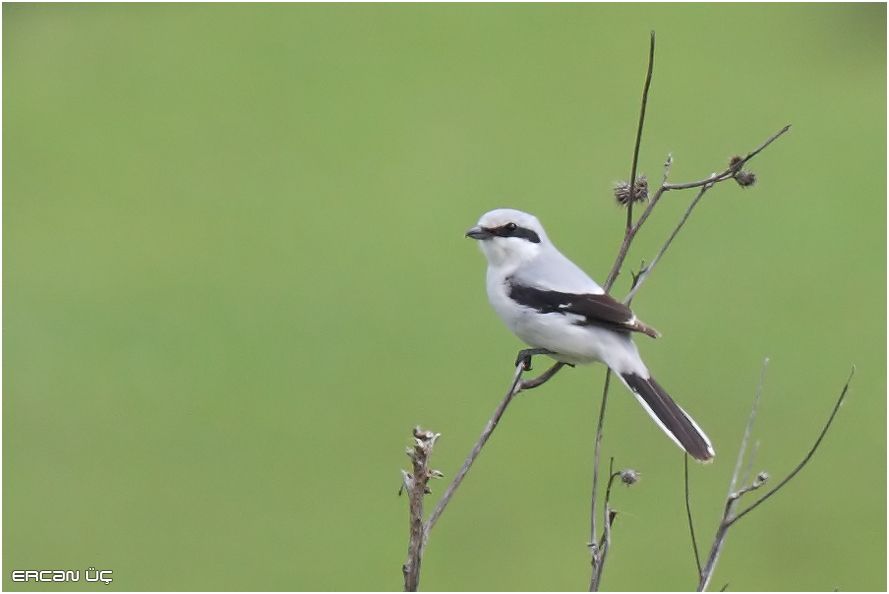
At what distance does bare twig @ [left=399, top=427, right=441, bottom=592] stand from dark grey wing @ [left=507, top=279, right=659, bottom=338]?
2.72 ft

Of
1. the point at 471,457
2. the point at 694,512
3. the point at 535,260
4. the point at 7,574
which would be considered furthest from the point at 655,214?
the point at 471,457

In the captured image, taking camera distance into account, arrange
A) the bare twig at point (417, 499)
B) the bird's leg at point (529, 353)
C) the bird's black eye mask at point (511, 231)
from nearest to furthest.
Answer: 1. the bare twig at point (417, 499)
2. the bird's leg at point (529, 353)
3. the bird's black eye mask at point (511, 231)

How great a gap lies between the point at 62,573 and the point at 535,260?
3.34 meters

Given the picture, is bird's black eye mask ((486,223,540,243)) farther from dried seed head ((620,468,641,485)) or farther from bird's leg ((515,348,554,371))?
dried seed head ((620,468,641,485))

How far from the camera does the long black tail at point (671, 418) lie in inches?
86.8

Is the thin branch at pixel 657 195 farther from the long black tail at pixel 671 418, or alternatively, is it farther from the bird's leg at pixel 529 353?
the bird's leg at pixel 529 353

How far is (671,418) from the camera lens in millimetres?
2330

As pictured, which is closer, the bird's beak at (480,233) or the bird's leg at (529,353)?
the bird's leg at (529,353)

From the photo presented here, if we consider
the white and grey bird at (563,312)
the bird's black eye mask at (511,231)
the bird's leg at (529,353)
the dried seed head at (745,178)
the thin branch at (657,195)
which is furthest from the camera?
the bird's black eye mask at (511,231)

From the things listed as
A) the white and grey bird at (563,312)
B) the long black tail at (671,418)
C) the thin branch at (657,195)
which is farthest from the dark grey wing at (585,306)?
the thin branch at (657,195)

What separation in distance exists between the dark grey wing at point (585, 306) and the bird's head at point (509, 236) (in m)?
0.09

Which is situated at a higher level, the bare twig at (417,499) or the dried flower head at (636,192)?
the dried flower head at (636,192)

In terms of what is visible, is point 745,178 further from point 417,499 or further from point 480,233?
point 417,499

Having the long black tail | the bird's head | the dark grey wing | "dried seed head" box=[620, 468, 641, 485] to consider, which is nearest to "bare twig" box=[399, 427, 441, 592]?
"dried seed head" box=[620, 468, 641, 485]
